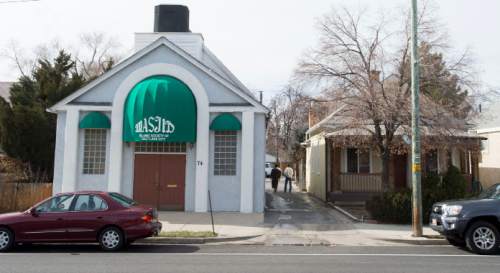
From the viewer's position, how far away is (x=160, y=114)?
1783cm

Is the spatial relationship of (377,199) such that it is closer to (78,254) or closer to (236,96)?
(236,96)

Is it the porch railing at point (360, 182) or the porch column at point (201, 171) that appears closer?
the porch column at point (201, 171)

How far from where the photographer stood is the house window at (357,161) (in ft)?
76.2

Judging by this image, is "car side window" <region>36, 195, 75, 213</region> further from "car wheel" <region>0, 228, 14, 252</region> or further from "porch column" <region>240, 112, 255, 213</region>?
"porch column" <region>240, 112, 255, 213</region>

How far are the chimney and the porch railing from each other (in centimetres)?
947

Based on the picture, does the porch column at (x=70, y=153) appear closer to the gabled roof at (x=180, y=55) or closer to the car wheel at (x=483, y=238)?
the gabled roof at (x=180, y=55)

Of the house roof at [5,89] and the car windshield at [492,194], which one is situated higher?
the house roof at [5,89]

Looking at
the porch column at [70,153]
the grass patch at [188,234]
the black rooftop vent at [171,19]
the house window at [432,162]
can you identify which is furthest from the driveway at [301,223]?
the black rooftop vent at [171,19]

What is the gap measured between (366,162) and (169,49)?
1115cm

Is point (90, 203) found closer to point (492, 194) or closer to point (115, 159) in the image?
point (115, 159)

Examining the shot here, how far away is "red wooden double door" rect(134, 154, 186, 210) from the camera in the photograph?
61.7 ft

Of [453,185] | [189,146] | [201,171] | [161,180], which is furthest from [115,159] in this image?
[453,185]

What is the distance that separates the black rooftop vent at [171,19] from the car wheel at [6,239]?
15.4m

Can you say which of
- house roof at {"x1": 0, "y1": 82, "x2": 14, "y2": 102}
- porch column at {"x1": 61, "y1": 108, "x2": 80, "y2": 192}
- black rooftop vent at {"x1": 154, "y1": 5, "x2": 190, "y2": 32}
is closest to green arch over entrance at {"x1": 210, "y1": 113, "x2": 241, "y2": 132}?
porch column at {"x1": 61, "y1": 108, "x2": 80, "y2": 192}
